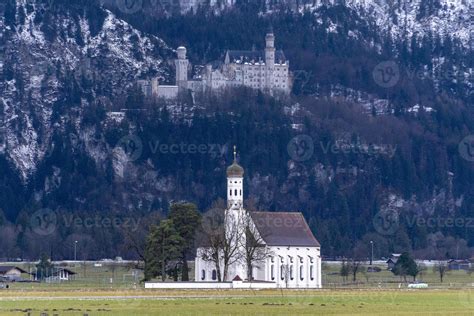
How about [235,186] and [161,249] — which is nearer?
[161,249]

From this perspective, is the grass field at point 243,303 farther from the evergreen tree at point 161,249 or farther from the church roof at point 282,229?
the church roof at point 282,229

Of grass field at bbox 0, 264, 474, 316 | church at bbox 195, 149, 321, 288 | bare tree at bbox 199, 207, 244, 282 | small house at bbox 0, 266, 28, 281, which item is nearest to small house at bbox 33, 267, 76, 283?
small house at bbox 0, 266, 28, 281

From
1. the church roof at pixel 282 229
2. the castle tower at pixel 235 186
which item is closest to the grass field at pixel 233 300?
the church roof at pixel 282 229

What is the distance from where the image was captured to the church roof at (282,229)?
606ft

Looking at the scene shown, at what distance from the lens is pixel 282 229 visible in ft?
614

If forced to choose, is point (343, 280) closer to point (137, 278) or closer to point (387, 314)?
point (137, 278)

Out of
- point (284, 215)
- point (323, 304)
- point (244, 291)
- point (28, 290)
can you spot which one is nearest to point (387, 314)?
point (323, 304)

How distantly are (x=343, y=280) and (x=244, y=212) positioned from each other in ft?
57.1

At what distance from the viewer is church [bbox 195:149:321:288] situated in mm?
180500

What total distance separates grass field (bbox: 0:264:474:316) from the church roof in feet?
33.9

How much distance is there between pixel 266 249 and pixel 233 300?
3814 centimetres

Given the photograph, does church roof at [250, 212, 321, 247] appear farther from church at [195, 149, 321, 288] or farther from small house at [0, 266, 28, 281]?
small house at [0, 266, 28, 281]

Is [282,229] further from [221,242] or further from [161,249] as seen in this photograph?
[161,249]

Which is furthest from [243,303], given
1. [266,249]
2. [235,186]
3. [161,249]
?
[266,249]
